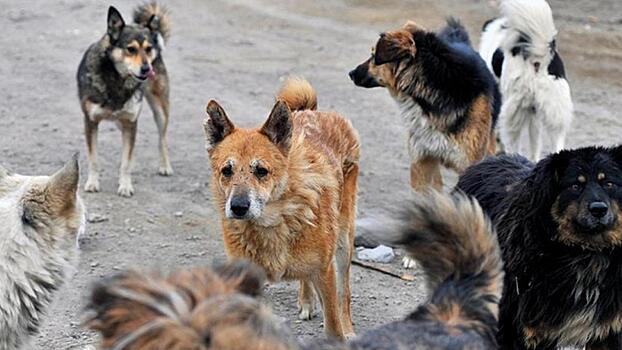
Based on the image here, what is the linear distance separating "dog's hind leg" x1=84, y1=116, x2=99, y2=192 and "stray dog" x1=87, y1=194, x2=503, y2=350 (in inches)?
225

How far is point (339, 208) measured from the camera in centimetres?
649

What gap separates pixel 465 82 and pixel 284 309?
242 cm

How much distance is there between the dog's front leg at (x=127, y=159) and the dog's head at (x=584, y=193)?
4.95m

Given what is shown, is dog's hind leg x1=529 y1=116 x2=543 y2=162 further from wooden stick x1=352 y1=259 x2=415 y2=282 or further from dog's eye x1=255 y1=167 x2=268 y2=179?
dog's eye x1=255 y1=167 x2=268 y2=179

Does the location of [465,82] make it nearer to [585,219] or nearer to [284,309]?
[284,309]

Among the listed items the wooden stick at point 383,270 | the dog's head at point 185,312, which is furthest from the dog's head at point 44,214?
the wooden stick at point 383,270

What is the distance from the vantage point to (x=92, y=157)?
939cm

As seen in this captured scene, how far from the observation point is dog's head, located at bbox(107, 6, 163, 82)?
9617 mm

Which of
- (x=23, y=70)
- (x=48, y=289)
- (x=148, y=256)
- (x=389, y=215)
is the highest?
(x=389, y=215)

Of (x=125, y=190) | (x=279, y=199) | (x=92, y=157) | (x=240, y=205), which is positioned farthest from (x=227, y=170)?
(x=92, y=157)

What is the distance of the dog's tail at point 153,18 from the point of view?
10117 millimetres

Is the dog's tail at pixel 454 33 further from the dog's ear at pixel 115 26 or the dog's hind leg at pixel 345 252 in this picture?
the dog's ear at pixel 115 26

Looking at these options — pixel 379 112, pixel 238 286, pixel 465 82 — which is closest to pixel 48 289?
pixel 238 286

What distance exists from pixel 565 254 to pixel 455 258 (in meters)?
1.26
